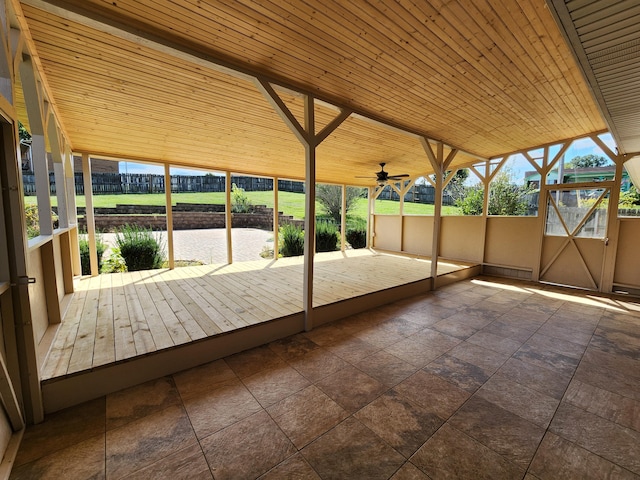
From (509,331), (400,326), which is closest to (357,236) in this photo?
(400,326)

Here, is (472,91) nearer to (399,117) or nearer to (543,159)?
(399,117)

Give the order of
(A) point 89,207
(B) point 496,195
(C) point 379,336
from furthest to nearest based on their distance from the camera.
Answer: (B) point 496,195
(A) point 89,207
(C) point 379,336

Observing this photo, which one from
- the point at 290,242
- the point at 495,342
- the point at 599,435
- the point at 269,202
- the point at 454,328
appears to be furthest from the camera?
the point at 269,202

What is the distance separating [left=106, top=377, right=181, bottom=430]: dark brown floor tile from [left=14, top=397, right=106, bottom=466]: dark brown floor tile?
62mm

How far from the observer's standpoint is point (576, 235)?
5.34 meters

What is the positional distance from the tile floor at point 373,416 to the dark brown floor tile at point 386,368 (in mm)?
16

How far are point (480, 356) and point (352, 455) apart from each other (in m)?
1.83

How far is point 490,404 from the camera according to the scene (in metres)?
1.99

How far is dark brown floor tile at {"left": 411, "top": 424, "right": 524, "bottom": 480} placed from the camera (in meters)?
1.43

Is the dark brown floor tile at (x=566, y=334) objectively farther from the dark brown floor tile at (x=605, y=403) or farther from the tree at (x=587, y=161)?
the tree at (x=587, y=161)

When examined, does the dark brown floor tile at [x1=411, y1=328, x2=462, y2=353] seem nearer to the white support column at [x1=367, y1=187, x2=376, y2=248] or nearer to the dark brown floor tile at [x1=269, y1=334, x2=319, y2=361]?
the dark brown floor tile at [x1=269, y1=334, x2=319, y2=361]

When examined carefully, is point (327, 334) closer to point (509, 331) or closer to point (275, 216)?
point (509, 331)

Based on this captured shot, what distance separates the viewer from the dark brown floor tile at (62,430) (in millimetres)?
1563

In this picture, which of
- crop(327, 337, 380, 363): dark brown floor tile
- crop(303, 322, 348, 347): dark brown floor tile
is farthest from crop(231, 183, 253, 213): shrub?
crop(327, 337, 380, 363): dark brown floor tile
